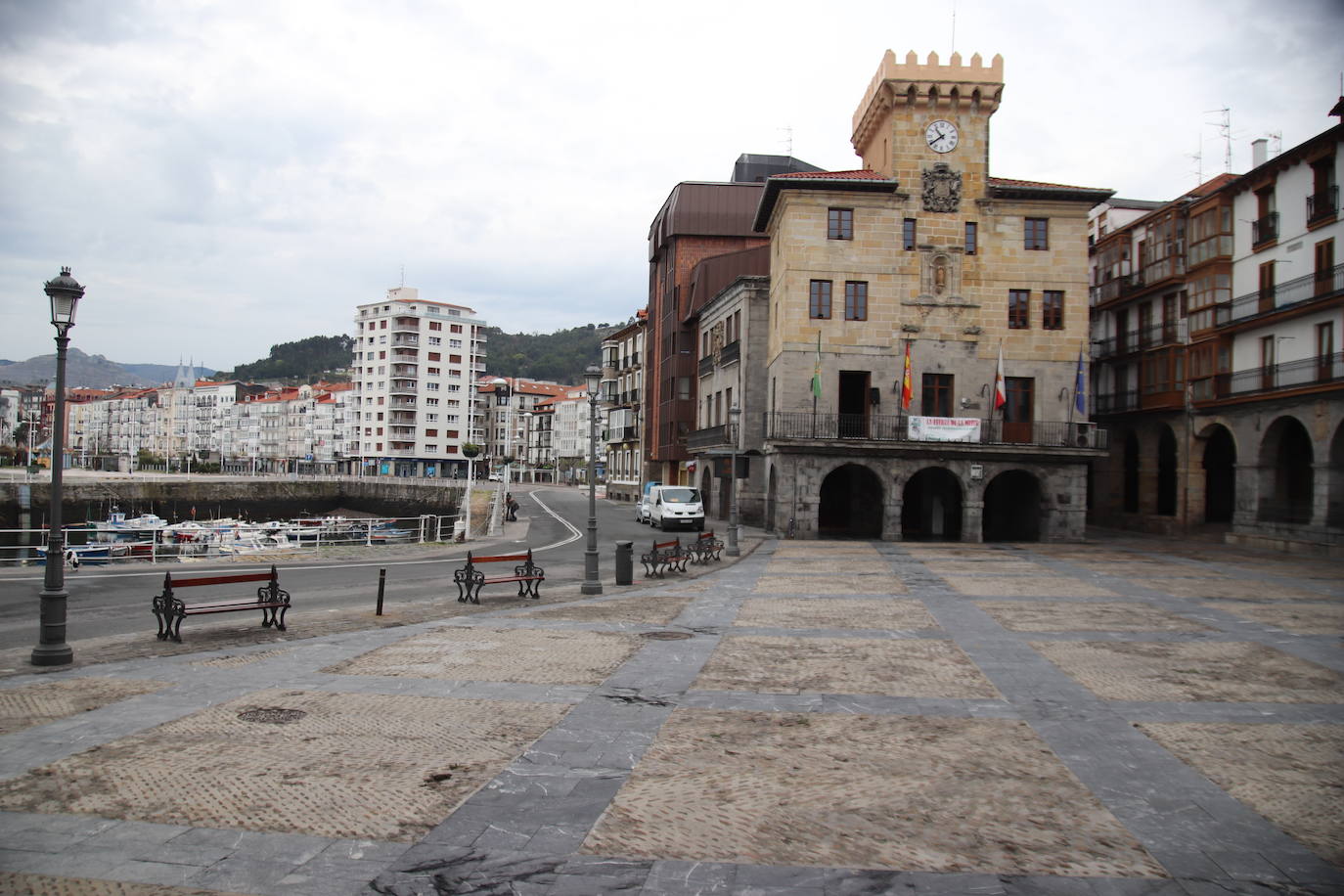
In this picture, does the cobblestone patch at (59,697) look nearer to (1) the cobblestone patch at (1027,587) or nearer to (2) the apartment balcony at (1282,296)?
(1) the cobblestone patch at (1027,587)

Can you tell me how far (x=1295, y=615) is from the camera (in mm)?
16359

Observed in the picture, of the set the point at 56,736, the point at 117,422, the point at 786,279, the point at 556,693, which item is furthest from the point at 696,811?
the point at 117,422

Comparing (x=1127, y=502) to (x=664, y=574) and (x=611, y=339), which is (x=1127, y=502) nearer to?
(x=664, y=574)

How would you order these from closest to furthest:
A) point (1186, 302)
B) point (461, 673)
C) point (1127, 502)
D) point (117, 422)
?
point (461, 673) < point (1186, 302) < point (1127, 502) < point (117, 422)

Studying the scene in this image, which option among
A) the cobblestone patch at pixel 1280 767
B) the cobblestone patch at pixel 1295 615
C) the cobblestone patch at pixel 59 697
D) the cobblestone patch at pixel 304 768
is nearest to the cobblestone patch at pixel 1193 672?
the cobblestone patch at pixel 1280 767

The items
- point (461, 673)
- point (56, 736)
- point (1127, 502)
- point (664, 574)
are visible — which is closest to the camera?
point (56, 736)

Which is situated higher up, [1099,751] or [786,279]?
[786,279]

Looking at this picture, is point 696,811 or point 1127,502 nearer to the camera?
point 696,811

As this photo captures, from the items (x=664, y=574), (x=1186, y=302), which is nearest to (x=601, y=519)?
(x=664, y=574)

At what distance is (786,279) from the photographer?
36000 millimetres

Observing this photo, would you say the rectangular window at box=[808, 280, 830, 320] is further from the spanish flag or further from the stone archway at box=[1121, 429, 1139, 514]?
the stone archway at box=[1121, 429, 1139, 514]

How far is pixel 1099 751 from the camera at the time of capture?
8.26 metres

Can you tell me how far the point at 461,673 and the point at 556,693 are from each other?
162 centimetres

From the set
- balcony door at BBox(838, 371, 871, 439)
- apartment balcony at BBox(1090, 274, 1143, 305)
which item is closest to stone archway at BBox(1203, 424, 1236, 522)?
apartment balcony at BBox(1090, 274, 1143, 305)
